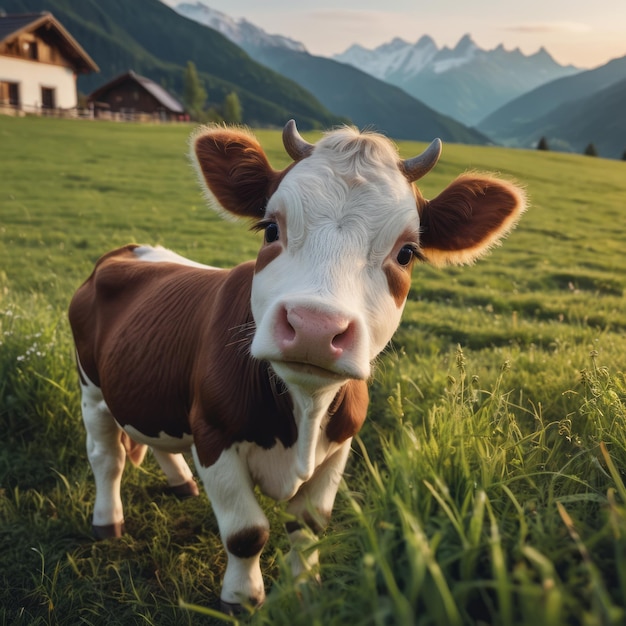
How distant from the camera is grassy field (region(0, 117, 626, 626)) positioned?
1456mm

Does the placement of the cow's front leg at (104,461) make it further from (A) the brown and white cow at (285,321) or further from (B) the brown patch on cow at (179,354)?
(B) the brown patch on cow at (179,354)

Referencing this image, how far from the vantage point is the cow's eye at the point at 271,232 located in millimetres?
2484

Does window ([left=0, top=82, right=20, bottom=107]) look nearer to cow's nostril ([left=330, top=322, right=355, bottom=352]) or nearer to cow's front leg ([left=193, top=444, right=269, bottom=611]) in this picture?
cow's front leg ([left=193, top=444, right=269, bottom=611])

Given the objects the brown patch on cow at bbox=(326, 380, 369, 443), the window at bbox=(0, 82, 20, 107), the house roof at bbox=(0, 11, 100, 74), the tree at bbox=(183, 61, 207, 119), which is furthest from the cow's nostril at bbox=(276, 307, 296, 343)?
the tree at bbox=(183, 61, 207, 119)

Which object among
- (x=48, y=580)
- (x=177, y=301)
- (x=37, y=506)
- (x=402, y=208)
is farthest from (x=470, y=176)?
(x=37, y=506)

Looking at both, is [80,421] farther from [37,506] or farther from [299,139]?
[299,139]

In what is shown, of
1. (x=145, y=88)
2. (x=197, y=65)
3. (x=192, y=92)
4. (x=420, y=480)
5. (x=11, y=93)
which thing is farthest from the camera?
(x=197, y=65)

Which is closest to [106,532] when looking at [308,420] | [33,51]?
[308,420]

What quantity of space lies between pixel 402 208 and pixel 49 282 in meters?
7.08

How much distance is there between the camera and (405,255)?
250 centimetres

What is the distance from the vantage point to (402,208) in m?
2.45

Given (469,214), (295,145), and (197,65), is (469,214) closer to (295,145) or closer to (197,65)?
(295,145)

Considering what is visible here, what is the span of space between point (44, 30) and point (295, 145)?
153ft

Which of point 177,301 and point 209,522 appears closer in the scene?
point 177,301
